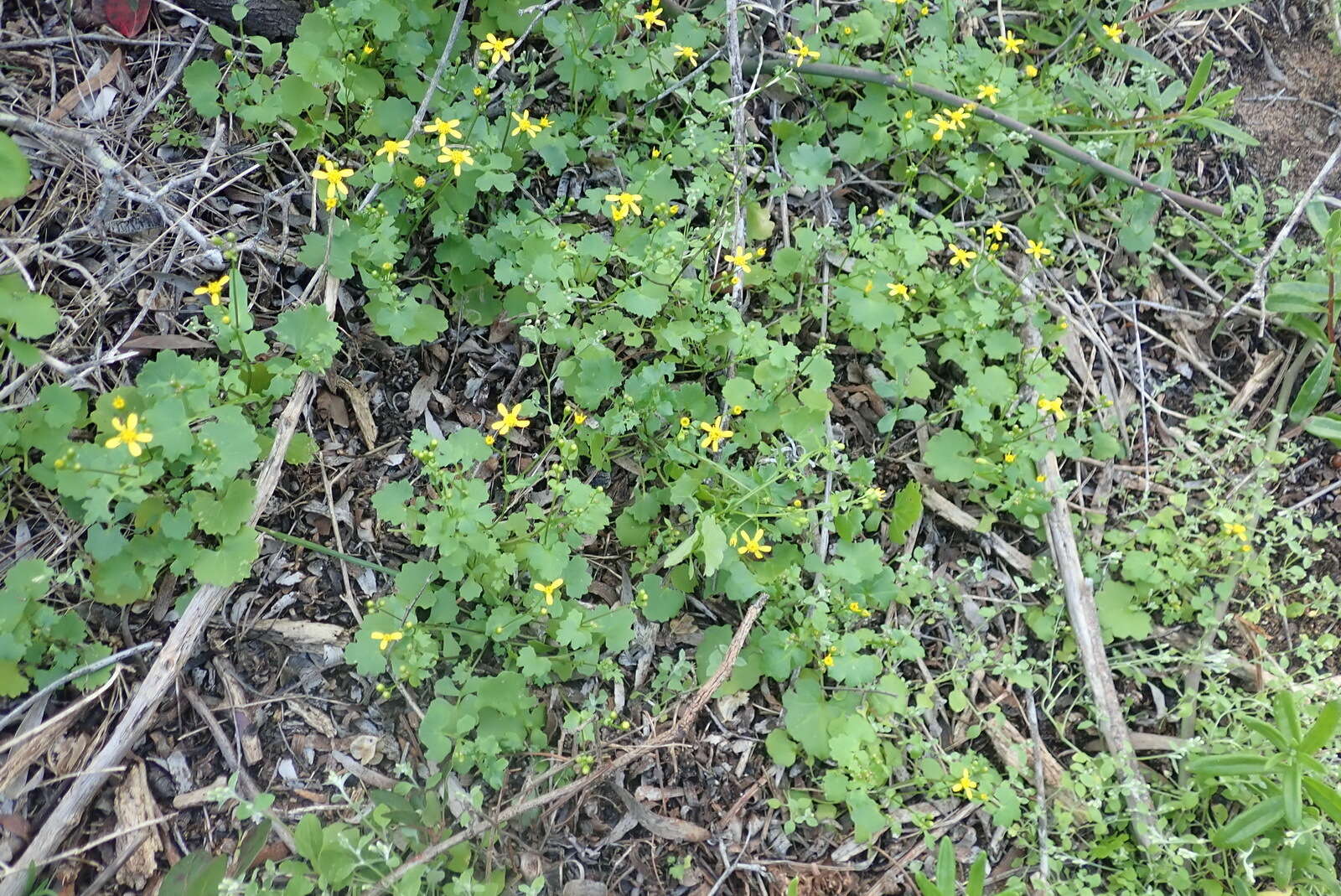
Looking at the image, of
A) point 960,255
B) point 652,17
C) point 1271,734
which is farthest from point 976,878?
point 652,17

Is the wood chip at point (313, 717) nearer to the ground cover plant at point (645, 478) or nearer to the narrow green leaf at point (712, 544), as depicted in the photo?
the ground cover plant at point (645, 478)

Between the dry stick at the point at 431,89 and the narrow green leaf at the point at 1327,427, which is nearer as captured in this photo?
the dry stick at the point at 431,89

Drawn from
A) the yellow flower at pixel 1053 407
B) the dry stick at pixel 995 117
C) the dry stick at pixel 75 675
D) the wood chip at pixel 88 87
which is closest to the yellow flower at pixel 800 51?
the dry stick at pixel 995 117

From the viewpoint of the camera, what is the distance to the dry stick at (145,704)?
2.51 meters

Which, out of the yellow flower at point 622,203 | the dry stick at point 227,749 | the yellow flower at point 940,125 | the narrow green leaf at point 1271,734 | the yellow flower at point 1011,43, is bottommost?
the dry stick at point 227,749

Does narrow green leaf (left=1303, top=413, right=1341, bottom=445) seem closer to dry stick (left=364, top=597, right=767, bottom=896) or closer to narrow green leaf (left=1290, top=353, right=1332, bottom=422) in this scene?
narrow green leaf (left=1290, top=353, right=1332, bottom=422)

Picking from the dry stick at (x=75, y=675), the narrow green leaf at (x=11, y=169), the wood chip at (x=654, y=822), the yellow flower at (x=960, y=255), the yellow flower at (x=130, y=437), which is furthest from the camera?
the yellow flower at (x=960, y=255)

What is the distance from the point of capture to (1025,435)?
3260 millimetres

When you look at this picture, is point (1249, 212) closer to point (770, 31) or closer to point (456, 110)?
point (770, 31)

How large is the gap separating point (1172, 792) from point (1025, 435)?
1.35 m

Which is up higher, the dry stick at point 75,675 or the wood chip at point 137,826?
the dry stick at point 75,675

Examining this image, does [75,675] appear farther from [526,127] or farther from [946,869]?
[946,869]

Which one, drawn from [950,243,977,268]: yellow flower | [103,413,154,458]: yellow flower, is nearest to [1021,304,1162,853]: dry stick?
[950,243,977,268]: yellow flower

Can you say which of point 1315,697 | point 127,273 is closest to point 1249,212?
point 1315,697
